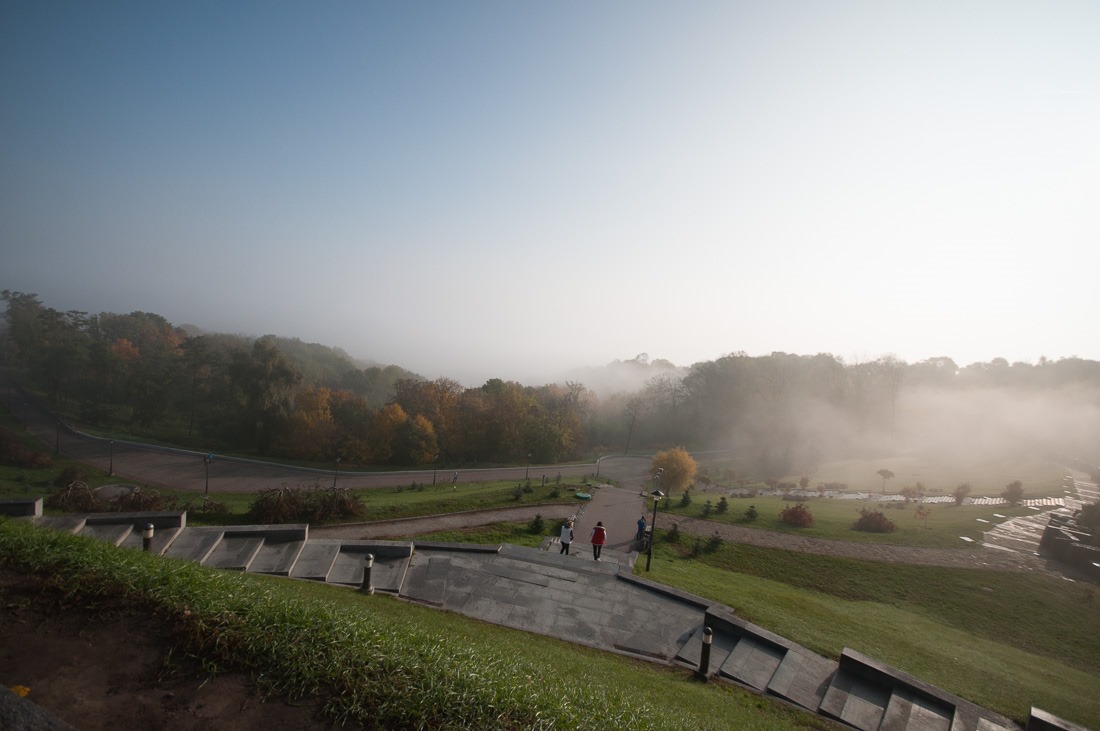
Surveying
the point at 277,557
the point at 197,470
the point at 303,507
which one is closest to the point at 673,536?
the point at 277,557

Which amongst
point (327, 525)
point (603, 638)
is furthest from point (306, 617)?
point (327, 525)

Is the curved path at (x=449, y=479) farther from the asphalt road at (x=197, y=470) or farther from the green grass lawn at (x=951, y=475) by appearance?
the green grass lawn at (x=951, y=475)

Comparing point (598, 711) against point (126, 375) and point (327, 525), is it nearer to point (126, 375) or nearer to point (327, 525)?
point (327, 525)

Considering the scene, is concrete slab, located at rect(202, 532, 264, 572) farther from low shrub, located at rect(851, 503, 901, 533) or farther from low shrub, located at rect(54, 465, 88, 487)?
low shrub, located at rect(851, 503, 901, 533)

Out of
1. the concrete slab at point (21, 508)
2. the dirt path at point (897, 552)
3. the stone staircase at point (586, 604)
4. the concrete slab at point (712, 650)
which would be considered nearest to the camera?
the stone staircase at point (586, 604)

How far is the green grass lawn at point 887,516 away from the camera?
19938 mm

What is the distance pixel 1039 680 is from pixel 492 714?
1286 cm

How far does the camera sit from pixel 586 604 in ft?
35.8

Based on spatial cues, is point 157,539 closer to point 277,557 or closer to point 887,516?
point 277,557

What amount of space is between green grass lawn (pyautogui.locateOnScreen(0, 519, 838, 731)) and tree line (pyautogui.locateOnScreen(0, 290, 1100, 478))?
3744cm

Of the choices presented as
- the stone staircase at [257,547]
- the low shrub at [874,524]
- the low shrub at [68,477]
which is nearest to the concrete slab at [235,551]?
the stone staircase at [257,547]

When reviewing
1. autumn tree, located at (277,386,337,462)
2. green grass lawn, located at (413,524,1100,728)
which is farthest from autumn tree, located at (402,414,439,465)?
green grass lawn, located at (413,524,1100,728)

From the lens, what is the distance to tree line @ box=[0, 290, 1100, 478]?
43.7 metres

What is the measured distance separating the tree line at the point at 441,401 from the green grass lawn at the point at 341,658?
37.4 metres
